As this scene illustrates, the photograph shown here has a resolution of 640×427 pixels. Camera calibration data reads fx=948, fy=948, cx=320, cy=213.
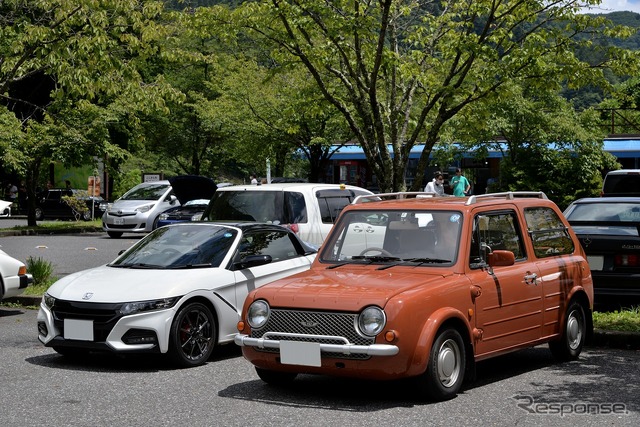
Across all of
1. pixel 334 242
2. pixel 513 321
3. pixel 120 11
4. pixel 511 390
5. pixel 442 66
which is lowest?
pixel 511 390

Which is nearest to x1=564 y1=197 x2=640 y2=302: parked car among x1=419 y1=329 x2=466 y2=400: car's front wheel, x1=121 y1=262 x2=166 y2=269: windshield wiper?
x1=419 y1=329 x2=466 y2=400: car's front wheel

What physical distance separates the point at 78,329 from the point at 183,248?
5.19 ft

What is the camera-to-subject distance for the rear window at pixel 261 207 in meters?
14.0

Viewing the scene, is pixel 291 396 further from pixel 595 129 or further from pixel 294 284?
pixel 595 129

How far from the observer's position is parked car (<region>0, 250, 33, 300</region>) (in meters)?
12.7

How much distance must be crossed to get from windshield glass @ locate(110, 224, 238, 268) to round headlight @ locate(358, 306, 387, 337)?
120 inches

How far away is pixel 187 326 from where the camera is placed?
9148 millimetres

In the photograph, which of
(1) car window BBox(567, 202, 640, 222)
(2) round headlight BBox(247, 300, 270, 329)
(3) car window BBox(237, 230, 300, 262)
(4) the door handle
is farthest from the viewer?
(1) car window BBox(567, 202, 640, 222)

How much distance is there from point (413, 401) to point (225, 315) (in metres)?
2.75

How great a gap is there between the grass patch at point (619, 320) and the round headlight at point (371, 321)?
4380 mm

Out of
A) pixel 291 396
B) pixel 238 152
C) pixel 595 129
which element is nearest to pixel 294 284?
pixel 291 396

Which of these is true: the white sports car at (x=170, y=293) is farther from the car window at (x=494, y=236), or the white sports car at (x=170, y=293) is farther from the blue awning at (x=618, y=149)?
the blue awning at (x=618, y=149)

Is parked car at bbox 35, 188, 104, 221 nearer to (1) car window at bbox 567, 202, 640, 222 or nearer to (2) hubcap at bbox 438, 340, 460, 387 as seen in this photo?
(1) car window at bbox 567, 202, 640, 222
